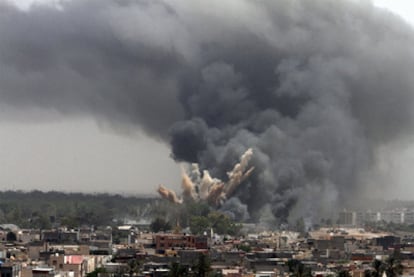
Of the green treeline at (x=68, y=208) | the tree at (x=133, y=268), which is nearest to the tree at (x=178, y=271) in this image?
the tree at (x=133, y=268)

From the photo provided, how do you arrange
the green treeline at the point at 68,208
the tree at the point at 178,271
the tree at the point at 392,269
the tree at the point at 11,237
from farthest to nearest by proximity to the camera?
the green treeline at the point at 68,208 < the tree at the point at 11,237 < the tree at the point at 392,269 < the tree at the point at 178,271

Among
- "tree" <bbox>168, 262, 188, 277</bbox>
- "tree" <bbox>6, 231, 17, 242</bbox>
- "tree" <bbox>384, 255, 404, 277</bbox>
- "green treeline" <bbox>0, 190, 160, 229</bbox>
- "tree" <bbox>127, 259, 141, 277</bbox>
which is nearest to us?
"tree" <bbox>168, 262, 188, 277</bbox>

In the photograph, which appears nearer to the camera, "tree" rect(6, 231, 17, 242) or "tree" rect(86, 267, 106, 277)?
"tree" rect(86, 267, 106, 277)

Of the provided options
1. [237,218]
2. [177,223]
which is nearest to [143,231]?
[177,223]

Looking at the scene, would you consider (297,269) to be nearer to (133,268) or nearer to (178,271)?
(133,268)

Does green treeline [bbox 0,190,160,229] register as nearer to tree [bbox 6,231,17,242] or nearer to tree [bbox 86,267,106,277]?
tree [bbox 6,231,17,242]

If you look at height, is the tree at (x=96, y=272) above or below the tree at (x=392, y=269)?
below

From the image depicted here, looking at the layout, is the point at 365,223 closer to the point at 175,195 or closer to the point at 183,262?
the point at 175,195

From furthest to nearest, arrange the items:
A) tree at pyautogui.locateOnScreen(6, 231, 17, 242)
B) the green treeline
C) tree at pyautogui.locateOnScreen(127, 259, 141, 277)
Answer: the green treeline
tree at pyautogui.locateOnScreen(6, 231, 17, 242)
tree at pyautogui.locateOnScreen(127, 259, 141, 277)

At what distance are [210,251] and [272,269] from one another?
21.4ft

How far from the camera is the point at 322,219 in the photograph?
9631 centimetres

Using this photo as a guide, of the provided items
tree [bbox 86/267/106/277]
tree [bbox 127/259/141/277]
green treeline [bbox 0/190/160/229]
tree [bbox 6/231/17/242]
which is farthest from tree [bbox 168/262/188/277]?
green treeline [bbox 0/190/160/229]

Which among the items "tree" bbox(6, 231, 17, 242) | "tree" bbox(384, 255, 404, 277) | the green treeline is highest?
the green treeline

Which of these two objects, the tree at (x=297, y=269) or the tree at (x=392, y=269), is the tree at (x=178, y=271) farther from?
the tree at (x=392, y=269)
